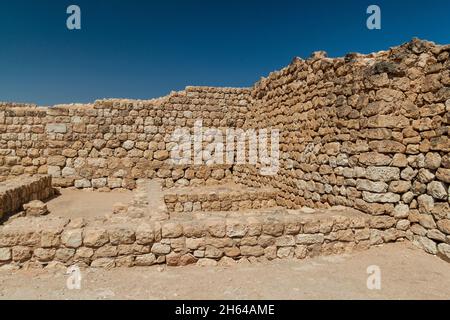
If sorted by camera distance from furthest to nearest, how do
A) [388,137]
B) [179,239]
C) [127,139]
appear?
[127,139] < [388,137] < [179,239]

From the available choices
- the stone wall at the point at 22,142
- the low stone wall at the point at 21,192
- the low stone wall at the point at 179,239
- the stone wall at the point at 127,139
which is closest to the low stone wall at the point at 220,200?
the stone wall at the point at 127,139

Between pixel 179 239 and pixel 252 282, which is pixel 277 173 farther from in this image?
pixel 252 282

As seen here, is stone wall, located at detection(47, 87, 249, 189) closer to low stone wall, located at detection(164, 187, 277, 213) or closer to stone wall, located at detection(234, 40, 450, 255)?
low stone wall, located at detection(164, 187, 277, 213)

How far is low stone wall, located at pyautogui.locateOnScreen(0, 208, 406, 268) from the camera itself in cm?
435

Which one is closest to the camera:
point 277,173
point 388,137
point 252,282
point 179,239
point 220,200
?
point 252,282

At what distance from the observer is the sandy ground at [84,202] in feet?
25.4

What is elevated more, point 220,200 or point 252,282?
point 220,200

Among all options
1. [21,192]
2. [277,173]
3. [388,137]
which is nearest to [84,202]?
[21,192]

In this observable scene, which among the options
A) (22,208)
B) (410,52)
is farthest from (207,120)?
(410,52)

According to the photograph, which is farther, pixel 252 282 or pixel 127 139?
pixel 127 139

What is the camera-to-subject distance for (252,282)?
413 cm

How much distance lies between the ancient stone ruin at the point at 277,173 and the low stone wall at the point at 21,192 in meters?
0.05

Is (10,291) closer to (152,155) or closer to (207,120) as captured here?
(152,155)

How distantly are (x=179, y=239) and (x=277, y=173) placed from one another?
511 cm
